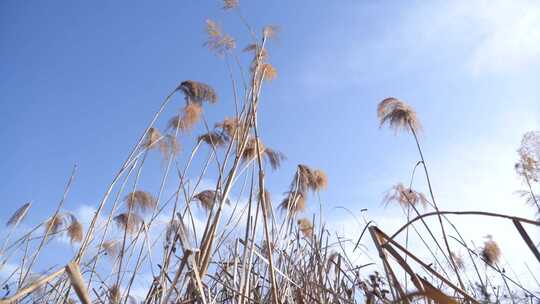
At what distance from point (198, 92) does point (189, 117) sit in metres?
0.43

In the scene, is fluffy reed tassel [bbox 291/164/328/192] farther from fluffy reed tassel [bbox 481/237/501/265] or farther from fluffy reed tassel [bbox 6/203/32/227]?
fluffy reed tassel [bbox 481/237/501/265]

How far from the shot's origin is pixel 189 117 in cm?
423

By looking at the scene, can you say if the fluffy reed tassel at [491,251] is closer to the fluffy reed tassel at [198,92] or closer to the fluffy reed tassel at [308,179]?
the fluffy reed tassel at [308,179]

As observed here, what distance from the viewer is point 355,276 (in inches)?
115

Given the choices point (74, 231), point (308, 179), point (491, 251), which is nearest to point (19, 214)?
point (74, 231)

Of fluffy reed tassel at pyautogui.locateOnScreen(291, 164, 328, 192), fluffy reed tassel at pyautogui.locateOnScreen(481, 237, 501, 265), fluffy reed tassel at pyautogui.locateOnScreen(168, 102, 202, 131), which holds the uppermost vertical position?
fluffy reed tassel at pyautogui.locateOnScreen(481, 237, 501, 265)

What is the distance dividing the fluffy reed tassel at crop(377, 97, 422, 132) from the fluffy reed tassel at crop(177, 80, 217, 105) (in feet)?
8.07

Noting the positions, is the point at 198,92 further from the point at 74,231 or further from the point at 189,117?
the point at 74,231

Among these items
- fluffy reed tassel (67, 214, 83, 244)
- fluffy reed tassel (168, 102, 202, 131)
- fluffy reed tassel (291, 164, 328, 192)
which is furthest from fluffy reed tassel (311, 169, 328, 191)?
fluffy reed tassel (67, 214, 83, 244)

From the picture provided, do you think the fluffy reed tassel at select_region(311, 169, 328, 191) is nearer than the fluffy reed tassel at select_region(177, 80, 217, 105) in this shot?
No

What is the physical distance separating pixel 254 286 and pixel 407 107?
3445 millimetres

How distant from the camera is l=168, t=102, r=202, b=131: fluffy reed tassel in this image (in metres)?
4.14

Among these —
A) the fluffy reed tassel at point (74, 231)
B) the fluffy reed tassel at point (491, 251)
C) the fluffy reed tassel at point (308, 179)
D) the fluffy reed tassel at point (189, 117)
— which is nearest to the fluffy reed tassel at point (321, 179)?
the fluffy reed tassel at point (308, 179)

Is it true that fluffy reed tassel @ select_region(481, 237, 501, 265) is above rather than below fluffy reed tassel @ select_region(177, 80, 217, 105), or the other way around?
above
